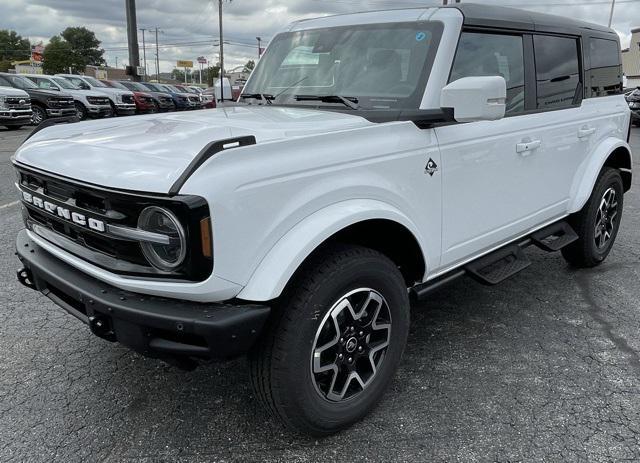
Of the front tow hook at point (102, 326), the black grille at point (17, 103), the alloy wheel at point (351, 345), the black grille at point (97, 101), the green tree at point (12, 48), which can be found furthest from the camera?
the green tree at point (12, 48)

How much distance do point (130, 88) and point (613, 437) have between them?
1054 inches

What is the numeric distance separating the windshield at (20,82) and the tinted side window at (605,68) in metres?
18.8

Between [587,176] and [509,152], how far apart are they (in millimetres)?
1288

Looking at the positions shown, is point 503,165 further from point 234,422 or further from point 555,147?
point 234,422

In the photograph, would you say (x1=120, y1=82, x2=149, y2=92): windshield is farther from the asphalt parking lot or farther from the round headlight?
the round headlight

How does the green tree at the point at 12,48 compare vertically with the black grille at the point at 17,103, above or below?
above

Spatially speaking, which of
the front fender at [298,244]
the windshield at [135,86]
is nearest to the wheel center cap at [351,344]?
the front fender at [298,244]

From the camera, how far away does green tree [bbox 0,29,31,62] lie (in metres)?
110

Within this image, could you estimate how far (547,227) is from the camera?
407cm

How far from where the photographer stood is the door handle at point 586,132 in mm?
4055

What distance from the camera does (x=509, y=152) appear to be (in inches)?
130

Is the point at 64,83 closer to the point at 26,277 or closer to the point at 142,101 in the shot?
the point at 142,101

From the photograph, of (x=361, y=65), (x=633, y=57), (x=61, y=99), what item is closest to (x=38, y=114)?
(x=61, y=99)

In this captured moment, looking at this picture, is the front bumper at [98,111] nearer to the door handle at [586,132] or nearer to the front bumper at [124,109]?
the front bumper at [124,109]
